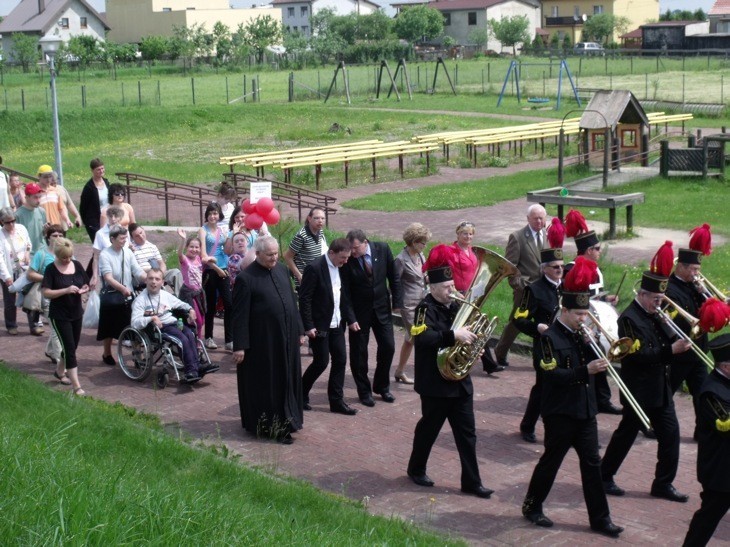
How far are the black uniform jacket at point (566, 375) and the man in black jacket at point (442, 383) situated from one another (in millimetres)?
780

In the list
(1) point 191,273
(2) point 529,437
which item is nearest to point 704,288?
(2) point 529,437

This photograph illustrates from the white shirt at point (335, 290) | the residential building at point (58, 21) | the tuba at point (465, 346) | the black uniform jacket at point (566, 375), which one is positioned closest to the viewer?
the black uniform jacket at point (566, 375)

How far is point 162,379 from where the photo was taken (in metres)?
11.4

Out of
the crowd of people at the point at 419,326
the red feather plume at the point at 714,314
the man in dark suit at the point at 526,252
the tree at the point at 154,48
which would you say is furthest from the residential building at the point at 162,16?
the red feather plume at the point at 714,314

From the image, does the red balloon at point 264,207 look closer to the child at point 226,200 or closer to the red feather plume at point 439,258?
the child at point 226,200

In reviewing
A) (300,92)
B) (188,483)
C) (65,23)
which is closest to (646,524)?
(188,483)

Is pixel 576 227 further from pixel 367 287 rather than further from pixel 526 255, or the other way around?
pixel 367 287

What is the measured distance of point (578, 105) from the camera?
157 ft

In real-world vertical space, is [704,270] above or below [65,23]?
below

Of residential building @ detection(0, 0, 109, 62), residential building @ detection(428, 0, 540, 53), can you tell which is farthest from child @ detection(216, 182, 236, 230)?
residential building @ detection(428, 0, 540, 53)

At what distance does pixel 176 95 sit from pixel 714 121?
2574 centimetres

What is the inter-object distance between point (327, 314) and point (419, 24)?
301 feet

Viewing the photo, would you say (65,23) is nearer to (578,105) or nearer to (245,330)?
(578,105)

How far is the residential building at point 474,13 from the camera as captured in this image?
350 ft
